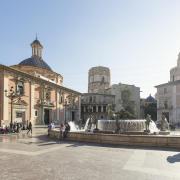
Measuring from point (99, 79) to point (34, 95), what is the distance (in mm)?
42505

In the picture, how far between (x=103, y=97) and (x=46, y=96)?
2977 centimetres

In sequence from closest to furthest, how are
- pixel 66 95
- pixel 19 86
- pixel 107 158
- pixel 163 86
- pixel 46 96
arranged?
pixel 107 158 → pixel 19 86 → pixel 46 96 → pixel 66 95 → pixel 163 86

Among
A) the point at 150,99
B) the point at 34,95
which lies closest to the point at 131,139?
the point at 34,95

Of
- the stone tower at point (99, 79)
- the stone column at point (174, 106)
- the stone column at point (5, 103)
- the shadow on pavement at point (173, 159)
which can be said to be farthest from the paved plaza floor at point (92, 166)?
the stone tower at point (99, 79)

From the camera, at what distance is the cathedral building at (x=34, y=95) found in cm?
2752

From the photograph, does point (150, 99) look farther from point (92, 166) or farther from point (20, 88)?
point (92, 166)

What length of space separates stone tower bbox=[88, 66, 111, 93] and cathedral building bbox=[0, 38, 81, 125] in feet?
78.1

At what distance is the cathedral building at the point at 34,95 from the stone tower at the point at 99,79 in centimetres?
2380

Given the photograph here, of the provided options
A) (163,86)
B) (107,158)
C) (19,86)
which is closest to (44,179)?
(107,158)

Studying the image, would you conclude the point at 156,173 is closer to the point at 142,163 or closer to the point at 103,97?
the point at 142,163

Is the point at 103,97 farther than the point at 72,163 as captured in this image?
Yes

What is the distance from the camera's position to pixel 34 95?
3369 centimetres

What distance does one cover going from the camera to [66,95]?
45.4 m

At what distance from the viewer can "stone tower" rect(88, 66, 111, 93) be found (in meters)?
74.3
